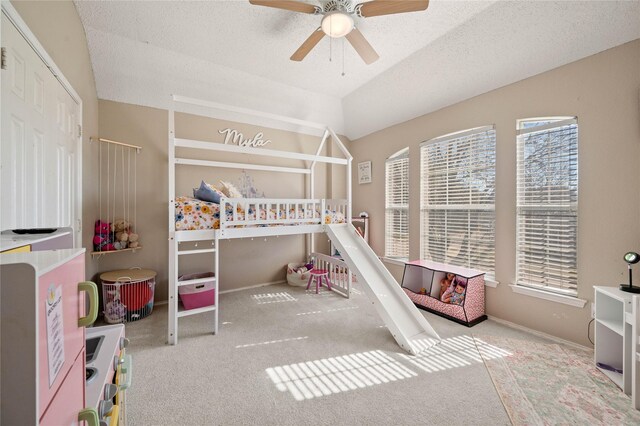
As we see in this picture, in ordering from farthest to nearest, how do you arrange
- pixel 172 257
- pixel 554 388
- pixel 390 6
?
pixel 172 257 → pixel 390 6 → pixel 554 388

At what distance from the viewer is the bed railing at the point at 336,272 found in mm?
3842

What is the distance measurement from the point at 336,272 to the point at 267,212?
6.08ft

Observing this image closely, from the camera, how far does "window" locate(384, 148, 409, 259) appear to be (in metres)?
4.23

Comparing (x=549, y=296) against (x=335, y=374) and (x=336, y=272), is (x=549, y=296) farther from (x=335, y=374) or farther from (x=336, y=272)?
(x=336, y=272)

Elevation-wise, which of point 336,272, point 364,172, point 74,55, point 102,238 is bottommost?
point 336,272

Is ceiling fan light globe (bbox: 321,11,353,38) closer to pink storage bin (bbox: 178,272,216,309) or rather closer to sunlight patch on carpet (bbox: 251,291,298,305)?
pink storage bin (bbox: 178,272,216,309)

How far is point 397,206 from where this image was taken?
172 inches

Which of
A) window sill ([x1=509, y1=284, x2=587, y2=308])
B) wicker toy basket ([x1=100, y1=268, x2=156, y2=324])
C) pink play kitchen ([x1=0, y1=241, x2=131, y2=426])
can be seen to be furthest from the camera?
wicker toy basket ([x1=100, y1=268, x2=156, y2=324])

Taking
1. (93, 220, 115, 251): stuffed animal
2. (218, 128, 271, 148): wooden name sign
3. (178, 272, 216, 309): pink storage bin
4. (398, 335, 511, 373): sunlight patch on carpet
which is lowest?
(398, 335, 511, 373): sunlight patch on carpet

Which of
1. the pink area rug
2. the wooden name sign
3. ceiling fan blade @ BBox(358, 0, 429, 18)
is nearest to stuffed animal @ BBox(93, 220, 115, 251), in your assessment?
the wooden name sign

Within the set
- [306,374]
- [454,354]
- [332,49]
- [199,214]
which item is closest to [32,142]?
[199,214]

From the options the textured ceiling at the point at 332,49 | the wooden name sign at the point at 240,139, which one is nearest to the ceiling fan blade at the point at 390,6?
the textured ceiling at the point at 332,49

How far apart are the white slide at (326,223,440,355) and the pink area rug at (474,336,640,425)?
0.52 metres

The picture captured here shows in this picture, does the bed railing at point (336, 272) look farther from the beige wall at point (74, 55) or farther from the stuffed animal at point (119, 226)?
the beige wall at point (74, 55)
